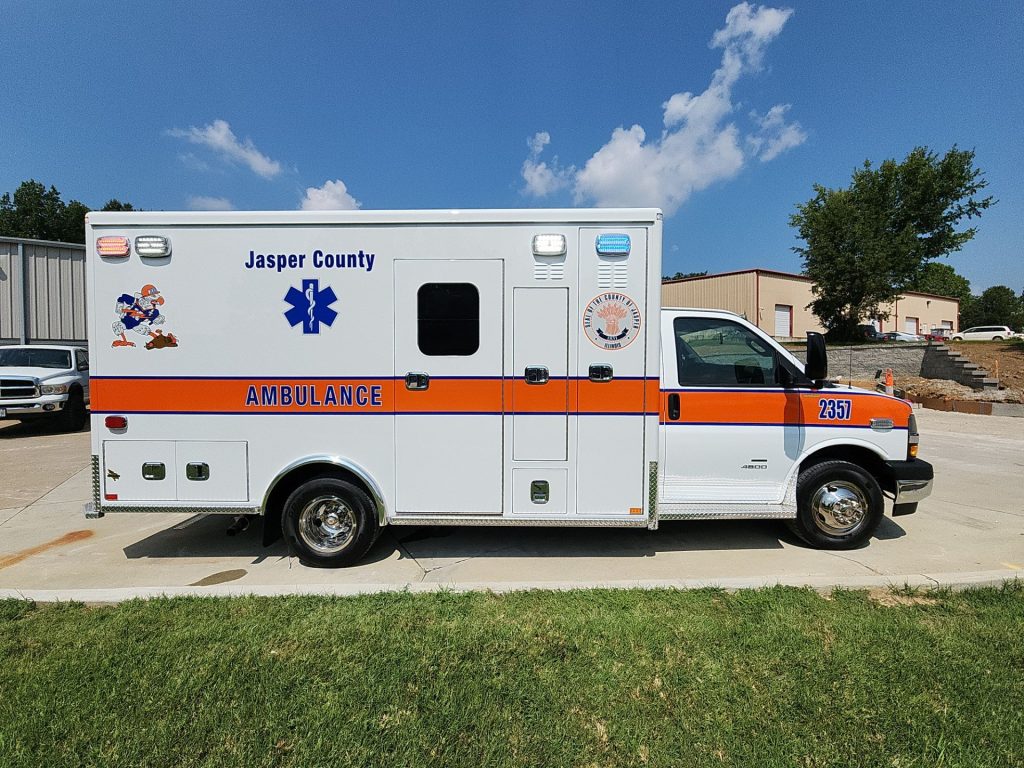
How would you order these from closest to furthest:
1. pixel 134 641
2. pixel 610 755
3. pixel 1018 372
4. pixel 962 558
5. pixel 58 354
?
pixel 610 755 < pixel 134 641 < pixel 962 558 < pixel 58 354 < pixel 1018 372

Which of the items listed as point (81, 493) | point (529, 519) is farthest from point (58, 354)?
point (529, 519)

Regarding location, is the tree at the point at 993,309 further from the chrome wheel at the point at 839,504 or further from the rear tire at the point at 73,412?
the rear tire at the point at 73,412

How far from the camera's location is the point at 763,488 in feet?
14.5

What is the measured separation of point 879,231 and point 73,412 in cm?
3292

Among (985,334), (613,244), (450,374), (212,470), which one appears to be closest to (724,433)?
(613,244)

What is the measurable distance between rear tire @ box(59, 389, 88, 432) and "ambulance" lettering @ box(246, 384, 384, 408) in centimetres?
1003

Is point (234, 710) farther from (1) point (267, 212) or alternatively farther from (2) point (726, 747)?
(1) point (267, 212)

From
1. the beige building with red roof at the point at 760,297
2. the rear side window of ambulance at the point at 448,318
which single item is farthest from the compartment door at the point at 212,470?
the beige building with red roof at the point at 760,297

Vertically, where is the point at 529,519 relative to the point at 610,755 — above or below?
above

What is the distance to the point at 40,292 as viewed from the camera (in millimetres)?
15719

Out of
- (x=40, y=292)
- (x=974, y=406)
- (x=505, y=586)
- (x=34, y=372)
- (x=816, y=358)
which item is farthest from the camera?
(x=40, y=292)

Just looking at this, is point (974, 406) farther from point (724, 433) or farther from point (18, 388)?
point (18, 388)

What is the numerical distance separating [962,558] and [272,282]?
6.19m

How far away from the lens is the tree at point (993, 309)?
7275cm
